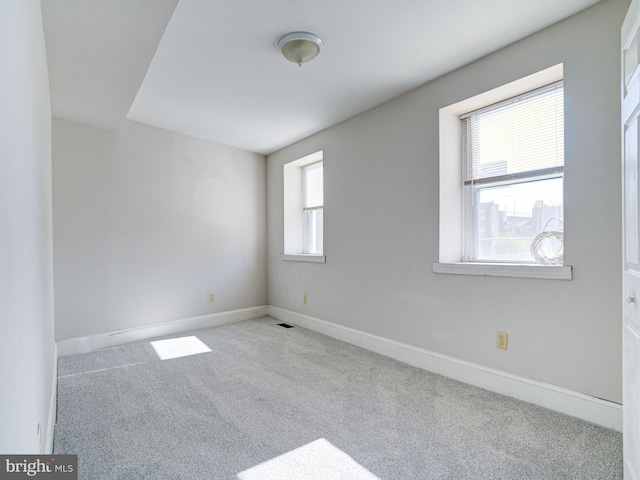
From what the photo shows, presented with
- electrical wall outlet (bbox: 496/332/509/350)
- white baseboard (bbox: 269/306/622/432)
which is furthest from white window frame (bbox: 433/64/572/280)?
white baseboard (bbox: 269/306/622/432)

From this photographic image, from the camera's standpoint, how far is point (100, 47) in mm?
2078

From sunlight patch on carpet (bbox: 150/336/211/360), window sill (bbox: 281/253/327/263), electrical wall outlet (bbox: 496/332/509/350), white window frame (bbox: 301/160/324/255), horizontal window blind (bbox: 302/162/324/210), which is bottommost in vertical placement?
sunlight patch on carpet (bbox: 150/336/211/360)

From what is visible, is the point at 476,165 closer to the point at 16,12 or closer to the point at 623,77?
the point at 623,77

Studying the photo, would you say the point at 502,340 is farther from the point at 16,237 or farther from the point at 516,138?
the point at 16,237

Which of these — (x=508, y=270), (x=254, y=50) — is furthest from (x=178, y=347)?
(x=508, y=270)

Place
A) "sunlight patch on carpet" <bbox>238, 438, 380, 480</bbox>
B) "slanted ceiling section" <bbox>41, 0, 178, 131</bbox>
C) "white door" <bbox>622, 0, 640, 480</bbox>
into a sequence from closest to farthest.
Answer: "white door" <bbox>622, 0, 640, 480</bbox> → "sunlight patch on carpet" <bbox>238, 438, 380, 480</bbox> → "slanted ceiling section" <bbox>41, 0, 178, 131</bbox>

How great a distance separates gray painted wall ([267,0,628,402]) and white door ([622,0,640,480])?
24.4 inches

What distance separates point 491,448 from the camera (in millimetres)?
1714

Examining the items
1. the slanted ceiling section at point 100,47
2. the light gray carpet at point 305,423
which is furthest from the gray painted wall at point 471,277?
the slanted ceiling section at point 100,47

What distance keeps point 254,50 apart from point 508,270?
2.27 metres

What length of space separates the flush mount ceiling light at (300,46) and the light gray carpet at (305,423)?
229cm

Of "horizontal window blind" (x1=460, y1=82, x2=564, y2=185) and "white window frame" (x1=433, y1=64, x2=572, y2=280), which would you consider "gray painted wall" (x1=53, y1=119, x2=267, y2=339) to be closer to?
"white window frame" (x1=433, y1=64, x2=572, y2=280)

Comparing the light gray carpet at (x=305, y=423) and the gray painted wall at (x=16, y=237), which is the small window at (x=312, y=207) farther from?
the gray painted wall at (x=16, y=237)

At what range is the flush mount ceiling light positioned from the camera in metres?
2.15
